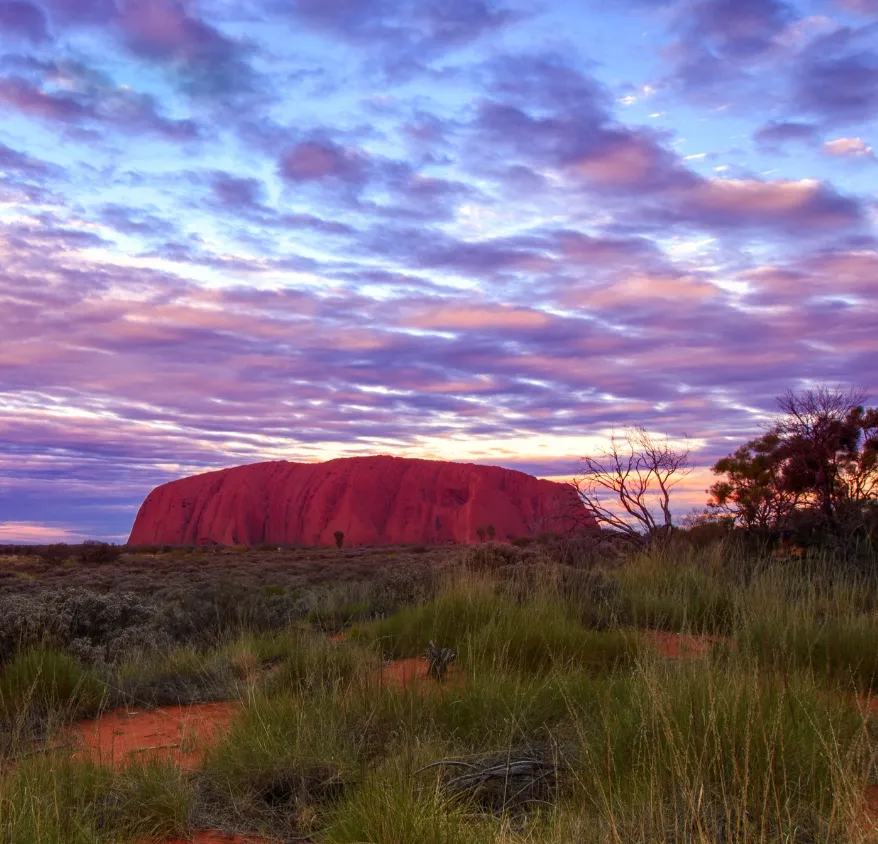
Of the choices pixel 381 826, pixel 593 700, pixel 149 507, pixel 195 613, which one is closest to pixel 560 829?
pixel 381 826

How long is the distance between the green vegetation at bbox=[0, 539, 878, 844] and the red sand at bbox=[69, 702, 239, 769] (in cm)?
20

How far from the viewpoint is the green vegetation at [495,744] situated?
3664mm

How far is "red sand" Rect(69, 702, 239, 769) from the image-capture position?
5508mm

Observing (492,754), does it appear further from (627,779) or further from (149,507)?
(149,507)

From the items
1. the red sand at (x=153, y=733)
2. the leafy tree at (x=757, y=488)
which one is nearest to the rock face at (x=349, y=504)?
the leafy tree at (x=757, y=488)

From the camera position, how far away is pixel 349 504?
271ft

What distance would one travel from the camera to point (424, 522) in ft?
268

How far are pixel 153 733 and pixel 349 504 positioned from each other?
251 ft

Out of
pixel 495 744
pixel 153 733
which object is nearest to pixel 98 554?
pixel 153 733

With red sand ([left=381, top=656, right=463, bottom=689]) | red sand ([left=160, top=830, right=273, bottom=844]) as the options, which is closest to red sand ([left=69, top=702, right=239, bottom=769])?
red sand ([left=160, top=830, right=273, bottom=844])

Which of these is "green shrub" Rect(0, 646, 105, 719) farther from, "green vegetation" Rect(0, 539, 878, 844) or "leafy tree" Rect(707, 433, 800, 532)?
"leafy tree" Rect(707, 433, 800, 532)

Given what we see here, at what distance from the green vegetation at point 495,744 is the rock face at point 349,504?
6631 cm

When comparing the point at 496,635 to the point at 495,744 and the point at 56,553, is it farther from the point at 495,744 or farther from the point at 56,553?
the point at 56,553

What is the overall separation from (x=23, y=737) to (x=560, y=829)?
4936 mm
